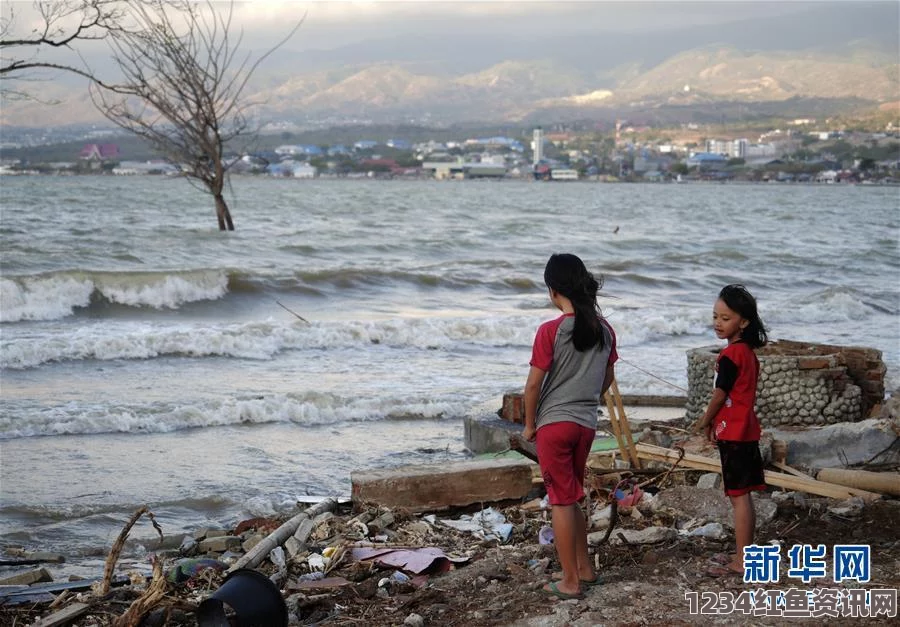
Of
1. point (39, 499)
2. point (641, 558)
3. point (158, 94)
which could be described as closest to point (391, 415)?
point (39, 499)

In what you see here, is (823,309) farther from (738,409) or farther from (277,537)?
(277,537)

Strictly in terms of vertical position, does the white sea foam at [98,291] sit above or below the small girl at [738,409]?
below

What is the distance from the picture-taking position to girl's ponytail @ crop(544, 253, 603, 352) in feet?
14.1

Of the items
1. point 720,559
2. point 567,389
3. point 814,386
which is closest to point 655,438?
point 814,386

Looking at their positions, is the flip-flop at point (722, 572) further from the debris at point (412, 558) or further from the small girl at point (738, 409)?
the debris at point (412, 558)

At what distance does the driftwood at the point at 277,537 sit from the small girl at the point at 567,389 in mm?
1552

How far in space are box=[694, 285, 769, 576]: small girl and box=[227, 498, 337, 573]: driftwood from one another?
2.21 m

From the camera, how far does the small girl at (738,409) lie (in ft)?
15.5

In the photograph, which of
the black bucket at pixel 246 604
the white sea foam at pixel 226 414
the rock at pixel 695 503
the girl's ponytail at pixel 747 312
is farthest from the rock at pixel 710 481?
the white sea foam at pixel 226 414

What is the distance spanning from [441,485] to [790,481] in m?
1.97

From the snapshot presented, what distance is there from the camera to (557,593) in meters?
4.37

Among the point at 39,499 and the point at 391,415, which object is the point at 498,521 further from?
the point at 391,415

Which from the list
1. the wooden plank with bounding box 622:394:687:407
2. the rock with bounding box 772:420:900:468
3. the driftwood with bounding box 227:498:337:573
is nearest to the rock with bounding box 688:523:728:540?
the rock with bounding box 772:420:900:468

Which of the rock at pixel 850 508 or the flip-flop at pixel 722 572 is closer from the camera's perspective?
the flip-flop at pixel 722 572
